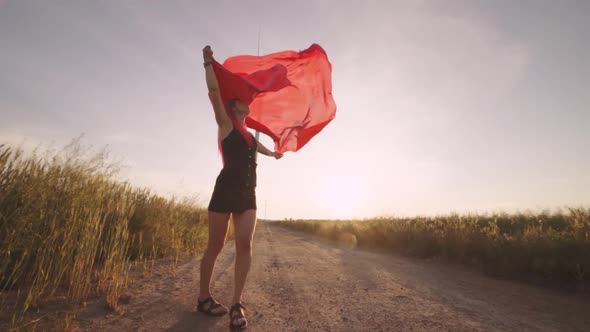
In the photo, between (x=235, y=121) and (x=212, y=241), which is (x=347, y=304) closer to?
(x=212, y=241)

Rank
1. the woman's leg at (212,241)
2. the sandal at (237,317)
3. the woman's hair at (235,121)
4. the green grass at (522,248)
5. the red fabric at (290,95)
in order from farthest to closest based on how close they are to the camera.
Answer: the green grass at (522,248) → the red fabric at (290,95) → the woman's hair at (235,121) → the woman's leg at (212,241) → the sandal at (237,317)

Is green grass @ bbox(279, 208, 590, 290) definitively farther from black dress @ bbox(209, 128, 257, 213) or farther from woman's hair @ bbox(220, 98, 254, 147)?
woman's hair @ bbox(220, 98, 254, 147)

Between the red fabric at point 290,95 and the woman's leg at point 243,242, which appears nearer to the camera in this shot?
the woman's leg at point 243,242

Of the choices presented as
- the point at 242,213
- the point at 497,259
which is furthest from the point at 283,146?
the point at 497,259

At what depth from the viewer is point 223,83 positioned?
143 inches

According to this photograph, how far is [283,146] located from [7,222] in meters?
3.20

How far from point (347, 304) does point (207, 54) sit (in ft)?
10.8

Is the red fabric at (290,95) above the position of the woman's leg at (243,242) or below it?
above

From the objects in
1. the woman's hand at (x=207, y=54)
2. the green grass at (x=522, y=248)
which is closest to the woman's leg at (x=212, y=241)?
the woman's hand at (x=207, y=54)

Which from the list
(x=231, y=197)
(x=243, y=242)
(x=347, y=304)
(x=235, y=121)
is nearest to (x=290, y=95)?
(x=235, y=121)

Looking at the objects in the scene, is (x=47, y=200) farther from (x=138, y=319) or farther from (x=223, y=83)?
(x=223, y=83)

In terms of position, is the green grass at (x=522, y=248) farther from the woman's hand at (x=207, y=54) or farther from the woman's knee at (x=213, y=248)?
the woman's hand at (x=207, y=54)

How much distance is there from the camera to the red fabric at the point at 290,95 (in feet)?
14.6

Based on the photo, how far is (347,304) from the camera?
152 inches
